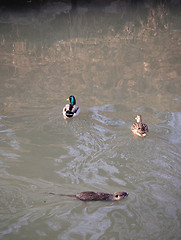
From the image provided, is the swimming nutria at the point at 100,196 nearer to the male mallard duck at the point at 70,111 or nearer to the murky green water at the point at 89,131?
the murky green water at the point at 89,131

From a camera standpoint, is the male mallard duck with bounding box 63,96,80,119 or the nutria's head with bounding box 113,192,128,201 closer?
the nutria's head with bounding box 113,192,128,201

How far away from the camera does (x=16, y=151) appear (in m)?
5.76

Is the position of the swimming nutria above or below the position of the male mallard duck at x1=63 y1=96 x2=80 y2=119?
below

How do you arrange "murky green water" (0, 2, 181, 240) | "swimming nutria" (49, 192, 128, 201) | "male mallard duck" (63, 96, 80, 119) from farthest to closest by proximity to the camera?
"male mallard duck" (63, 96, 80, 119) < "swimming nutria" (49, 192, 128, 201) < "murky green water" (0, 2, 181, 240)

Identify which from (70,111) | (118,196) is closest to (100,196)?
(118,196)

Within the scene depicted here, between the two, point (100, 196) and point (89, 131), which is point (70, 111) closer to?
point (89, 131)

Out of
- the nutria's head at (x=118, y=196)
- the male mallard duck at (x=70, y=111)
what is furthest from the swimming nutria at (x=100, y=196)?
the male mallard duck at (x=70, y=111)

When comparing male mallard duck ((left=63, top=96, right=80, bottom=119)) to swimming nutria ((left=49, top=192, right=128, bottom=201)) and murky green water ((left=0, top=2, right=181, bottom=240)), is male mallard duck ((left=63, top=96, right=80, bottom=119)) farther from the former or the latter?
swimming nutria ((left=49, top=192, right=128, bottom=201))

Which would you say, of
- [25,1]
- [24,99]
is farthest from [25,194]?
[25,1]

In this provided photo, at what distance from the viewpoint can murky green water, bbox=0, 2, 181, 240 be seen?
4312mm

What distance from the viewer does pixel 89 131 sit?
20.8ft

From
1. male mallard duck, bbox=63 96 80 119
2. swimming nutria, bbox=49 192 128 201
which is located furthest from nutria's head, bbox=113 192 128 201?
male mallard duck, bbox=63 96 80 119

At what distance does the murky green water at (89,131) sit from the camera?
4.31 meters

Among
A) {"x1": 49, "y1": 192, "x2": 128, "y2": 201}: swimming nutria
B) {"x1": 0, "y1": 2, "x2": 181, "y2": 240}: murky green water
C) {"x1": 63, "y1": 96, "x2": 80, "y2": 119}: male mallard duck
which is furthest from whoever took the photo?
{"x1": 63, "y1": 96, "x2": 80, "y2": 119}: male mallard duck
